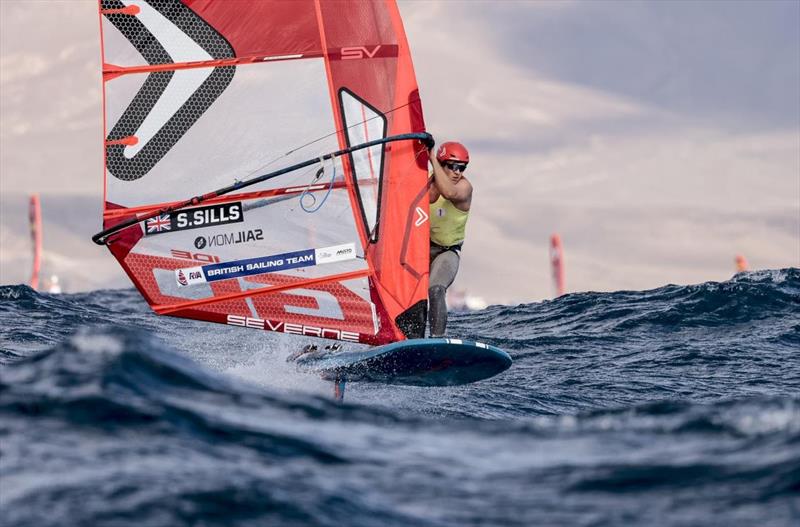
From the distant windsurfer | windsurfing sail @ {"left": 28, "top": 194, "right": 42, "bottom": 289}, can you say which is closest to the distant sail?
windsurfing sail @ {"left": 28, "top": 194, "right": 42, "bottom": 289}

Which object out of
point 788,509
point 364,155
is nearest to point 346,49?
point 364,155

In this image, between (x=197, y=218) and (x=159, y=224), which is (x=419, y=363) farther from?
(x=159, y=224)

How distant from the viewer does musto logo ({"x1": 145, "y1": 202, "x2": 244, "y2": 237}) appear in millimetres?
11336

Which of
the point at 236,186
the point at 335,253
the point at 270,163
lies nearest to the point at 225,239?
the point at 236,186

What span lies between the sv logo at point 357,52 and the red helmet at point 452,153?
1154 millimetres

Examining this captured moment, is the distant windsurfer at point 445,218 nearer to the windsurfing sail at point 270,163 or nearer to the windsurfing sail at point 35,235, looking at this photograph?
the windsurfing sail at point 270,163

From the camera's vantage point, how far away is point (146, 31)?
11.1m

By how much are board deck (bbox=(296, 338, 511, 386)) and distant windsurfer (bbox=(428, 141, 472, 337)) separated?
49cm

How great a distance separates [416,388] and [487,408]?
1087 millimetres

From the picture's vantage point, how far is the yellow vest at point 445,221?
38.2ft

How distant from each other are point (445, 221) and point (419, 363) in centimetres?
163

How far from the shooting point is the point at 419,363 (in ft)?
35.6

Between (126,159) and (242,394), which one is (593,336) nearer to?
(126,159)

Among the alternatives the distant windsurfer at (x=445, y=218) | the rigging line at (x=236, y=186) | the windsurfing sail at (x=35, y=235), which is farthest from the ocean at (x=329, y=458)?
the windsurfing sail at (x=35, y=235)
